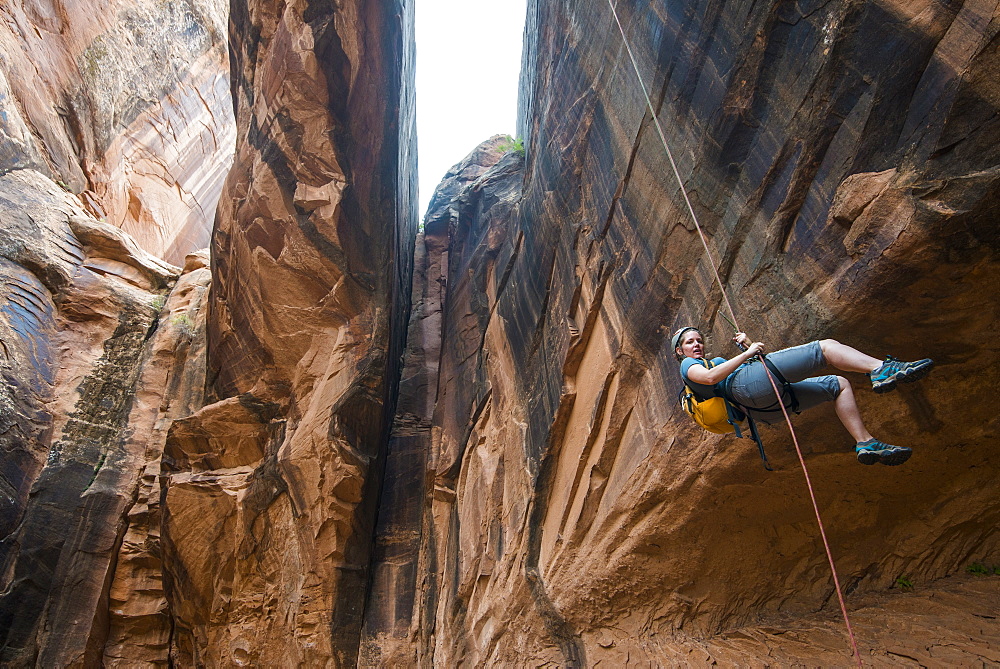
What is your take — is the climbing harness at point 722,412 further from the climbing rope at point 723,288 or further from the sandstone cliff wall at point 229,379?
the sandstone cliff wall at point 229,379

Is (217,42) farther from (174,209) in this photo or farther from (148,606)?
(148,606)

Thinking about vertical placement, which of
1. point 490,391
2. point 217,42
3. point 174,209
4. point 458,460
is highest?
point 217,42

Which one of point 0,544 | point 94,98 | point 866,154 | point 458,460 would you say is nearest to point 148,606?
point 0,544

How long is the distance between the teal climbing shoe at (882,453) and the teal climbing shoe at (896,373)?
39 centimetres

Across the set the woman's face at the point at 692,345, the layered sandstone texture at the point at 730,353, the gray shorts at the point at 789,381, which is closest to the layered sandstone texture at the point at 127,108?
the layered sandstone texture at the point at 730,353

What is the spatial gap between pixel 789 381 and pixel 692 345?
0.87 meters

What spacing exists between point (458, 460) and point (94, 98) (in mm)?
14484

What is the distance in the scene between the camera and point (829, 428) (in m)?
5.31

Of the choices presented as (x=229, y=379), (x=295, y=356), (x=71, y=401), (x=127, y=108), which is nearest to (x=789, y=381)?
(x=295, y=356)

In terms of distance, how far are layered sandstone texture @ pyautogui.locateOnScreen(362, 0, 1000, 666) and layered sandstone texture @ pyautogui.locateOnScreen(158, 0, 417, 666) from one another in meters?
1.21

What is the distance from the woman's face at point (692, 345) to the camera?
16.6 feet

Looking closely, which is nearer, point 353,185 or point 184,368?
point 353,185

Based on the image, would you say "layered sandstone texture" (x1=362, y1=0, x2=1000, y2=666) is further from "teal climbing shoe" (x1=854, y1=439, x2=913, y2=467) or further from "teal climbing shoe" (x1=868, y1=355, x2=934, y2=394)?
"teal climbing shoe" (x1=854, y1=439, x2=913, y2=467)

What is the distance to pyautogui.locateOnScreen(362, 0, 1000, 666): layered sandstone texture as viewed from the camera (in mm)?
4363
